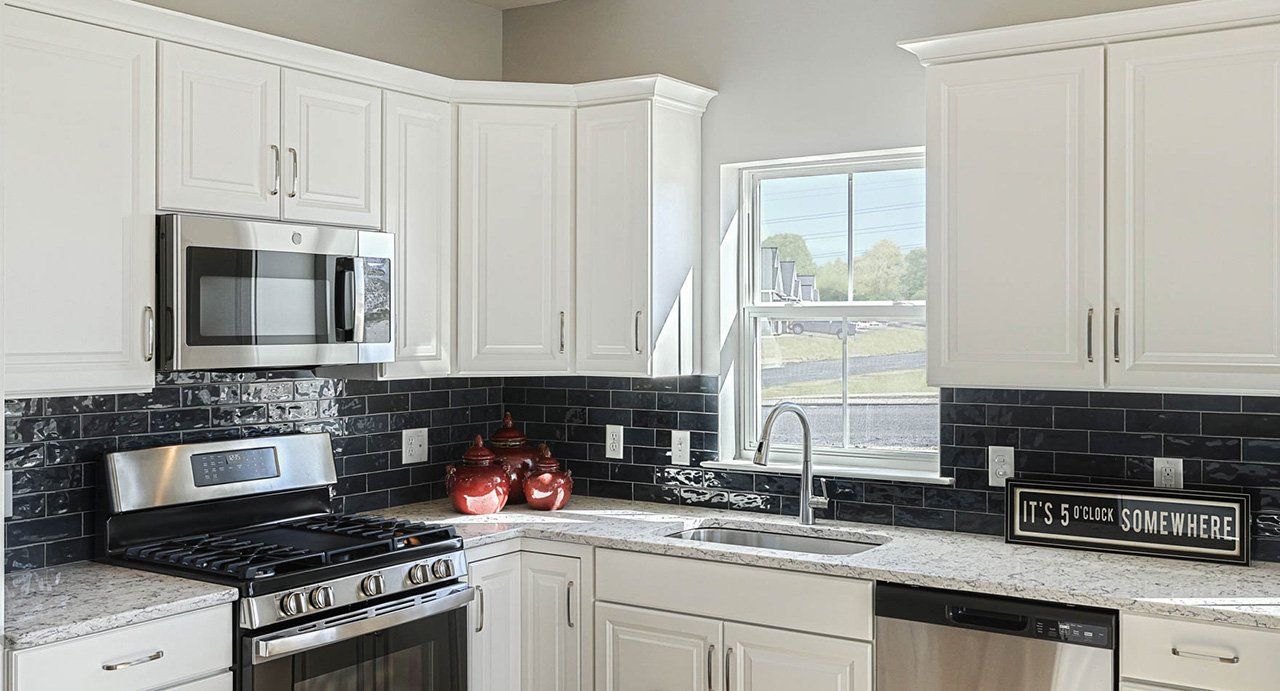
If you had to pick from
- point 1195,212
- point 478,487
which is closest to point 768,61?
point 1195,212

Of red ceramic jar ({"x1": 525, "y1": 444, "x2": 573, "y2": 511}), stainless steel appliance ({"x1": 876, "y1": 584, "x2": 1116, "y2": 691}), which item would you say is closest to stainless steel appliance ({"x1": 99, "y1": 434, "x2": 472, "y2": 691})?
red ceramic jar ({"x1": 525, "y1": 444, "x2": 573, "y2": 511})

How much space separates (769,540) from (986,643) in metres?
0.96

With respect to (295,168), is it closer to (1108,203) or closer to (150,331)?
(150,331)

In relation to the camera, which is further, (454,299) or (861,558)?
(454,299)

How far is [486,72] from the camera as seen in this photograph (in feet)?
14.1

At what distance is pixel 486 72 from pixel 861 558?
2.39m

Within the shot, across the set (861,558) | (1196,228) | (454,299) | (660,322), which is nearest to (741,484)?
(660,322)

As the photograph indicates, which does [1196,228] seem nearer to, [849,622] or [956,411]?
[956,411]

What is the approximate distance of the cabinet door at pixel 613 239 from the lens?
362 centimetres

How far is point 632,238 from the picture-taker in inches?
143

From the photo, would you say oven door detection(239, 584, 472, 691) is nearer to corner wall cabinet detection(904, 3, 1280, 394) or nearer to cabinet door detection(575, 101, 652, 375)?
cabinet door detection(575, 101, 652, 375)

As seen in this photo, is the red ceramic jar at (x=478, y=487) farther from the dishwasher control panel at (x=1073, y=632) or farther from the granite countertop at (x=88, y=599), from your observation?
the dishwasher control panel at (x=1073, y=632)

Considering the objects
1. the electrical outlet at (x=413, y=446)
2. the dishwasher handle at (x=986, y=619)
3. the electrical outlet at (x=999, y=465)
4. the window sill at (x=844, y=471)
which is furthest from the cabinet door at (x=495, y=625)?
the electrical outlet at (x=999, y=465)

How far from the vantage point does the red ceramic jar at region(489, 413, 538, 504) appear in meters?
3.89
